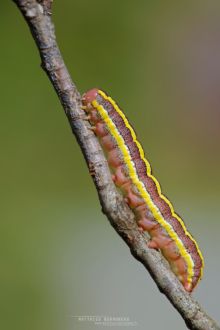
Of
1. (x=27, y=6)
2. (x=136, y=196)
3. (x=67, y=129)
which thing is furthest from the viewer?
(x=67, y=129)

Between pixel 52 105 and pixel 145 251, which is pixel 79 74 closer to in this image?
pixel 52 105

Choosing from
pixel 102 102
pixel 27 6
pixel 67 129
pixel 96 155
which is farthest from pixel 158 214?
pixel 67 129

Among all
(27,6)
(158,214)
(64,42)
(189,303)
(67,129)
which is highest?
(64,42)

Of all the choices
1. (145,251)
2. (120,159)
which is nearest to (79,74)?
(120,159)

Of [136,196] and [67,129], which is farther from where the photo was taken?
[67,129]

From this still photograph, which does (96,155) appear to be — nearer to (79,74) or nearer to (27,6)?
(27,6)

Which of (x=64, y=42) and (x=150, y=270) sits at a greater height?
(x=64, y=42)

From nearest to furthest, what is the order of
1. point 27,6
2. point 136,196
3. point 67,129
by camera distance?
1. point 27,6
2. point 136,196
3. point 67,129
